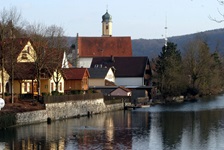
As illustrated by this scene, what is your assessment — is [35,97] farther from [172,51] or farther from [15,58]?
[172,51]

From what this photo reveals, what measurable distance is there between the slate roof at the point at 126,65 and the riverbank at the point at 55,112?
25.9m

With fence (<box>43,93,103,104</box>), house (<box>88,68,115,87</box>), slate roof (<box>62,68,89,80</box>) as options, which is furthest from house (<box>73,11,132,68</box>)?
fence (<box>43,93,103,104</box>)

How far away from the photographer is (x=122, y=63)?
99.8 m

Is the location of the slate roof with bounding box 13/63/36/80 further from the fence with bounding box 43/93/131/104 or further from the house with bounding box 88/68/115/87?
the house with bounding box 88/68/115/87

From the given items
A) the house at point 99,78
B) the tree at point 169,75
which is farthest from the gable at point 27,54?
the tree at point 169,75

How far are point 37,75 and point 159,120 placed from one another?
44.6 ft

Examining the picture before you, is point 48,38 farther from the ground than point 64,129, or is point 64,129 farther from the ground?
point 48,38

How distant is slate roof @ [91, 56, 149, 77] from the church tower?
A: 32.4 metres

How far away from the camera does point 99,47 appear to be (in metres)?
120

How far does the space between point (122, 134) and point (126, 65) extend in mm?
56250

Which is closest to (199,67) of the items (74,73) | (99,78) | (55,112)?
(99,78)

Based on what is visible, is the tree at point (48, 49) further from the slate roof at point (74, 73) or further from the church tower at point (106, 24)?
the church tower at point (106, 24)

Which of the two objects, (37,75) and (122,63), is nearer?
(37,75)

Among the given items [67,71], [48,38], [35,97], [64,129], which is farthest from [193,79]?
[64,129]
